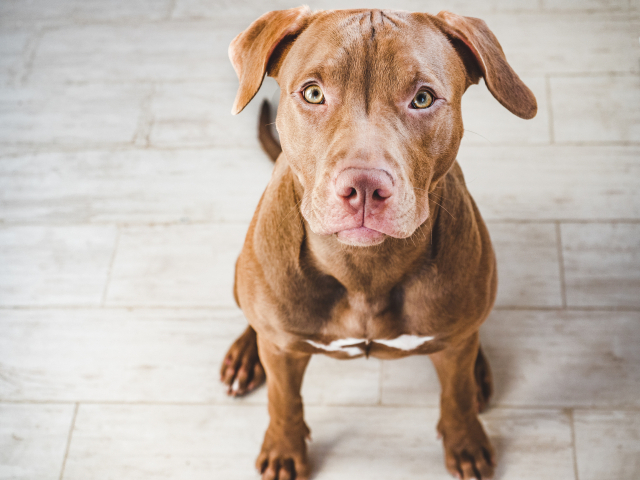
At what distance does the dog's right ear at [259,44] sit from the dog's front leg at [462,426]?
923mm

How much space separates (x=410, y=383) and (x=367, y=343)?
62 cm

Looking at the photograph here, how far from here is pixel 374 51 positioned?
3.61ft

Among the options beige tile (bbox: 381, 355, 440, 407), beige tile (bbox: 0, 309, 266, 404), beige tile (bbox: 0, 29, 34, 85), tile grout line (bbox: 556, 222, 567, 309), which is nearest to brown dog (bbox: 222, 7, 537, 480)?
beige tile (bbox: 381, 355, 440, 407)

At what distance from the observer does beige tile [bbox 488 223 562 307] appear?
2.14 meters

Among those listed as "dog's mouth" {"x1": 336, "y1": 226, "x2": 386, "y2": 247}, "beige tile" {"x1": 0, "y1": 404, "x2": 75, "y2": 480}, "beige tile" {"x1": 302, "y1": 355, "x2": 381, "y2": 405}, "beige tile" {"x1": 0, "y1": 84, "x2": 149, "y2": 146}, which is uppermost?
"dog's mouth" {"x1": 336, "y1": 226, "x2": 386, "y2": 247}

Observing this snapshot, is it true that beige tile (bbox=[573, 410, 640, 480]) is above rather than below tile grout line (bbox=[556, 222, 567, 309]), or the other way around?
below

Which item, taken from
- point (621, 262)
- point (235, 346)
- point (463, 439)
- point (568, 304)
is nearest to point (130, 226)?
point (235, 346)

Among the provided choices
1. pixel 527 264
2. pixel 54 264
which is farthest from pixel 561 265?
pixel 54 264

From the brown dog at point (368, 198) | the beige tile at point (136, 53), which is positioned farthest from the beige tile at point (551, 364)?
the beige tile at point (136, 53)

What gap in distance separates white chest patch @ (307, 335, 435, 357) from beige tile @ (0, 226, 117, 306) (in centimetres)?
115

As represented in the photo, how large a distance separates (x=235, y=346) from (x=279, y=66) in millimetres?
1087

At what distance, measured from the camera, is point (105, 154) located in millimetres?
2539

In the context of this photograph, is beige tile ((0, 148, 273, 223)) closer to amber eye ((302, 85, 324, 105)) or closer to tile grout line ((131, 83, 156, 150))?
tile grout line ((131, 83, 156, 150))

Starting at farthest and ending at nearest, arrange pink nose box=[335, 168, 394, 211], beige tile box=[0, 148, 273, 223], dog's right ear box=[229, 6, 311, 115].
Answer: beige tile box=[0, 148, 273, 223]
dog's right ear box=[229, 6, 311, 115]
pink nose box=[335, 168, 394, 211]
